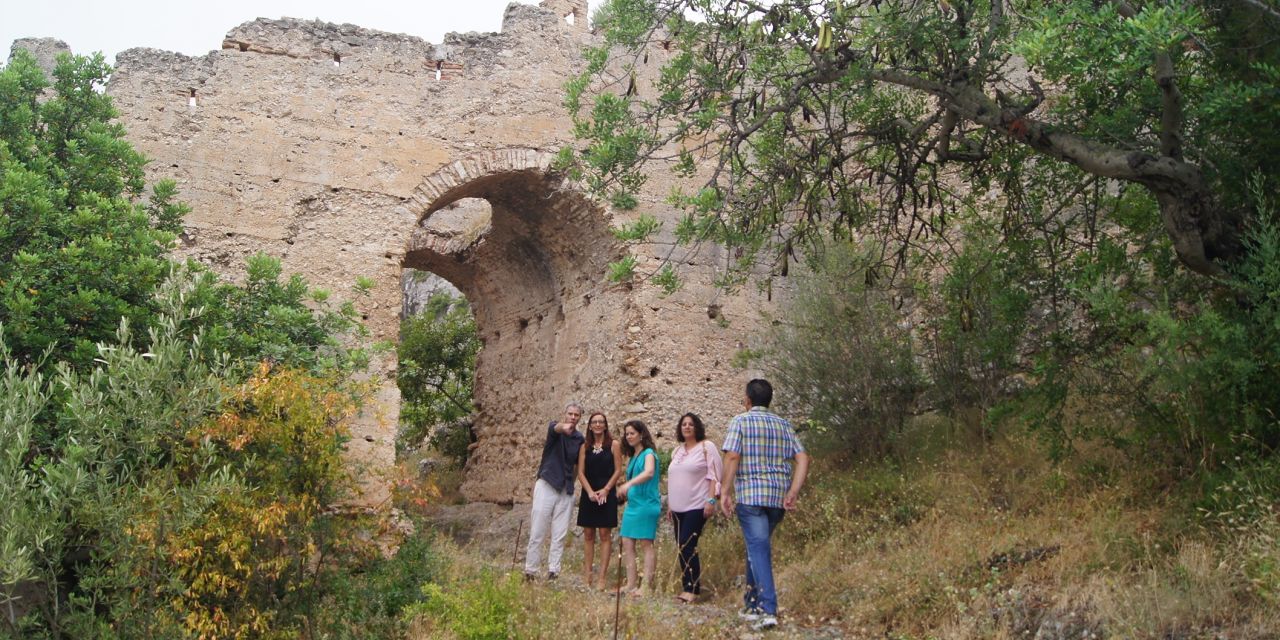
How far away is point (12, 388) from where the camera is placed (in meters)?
5.64

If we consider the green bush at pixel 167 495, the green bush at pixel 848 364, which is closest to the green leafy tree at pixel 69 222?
the green bush at pixel 167 495

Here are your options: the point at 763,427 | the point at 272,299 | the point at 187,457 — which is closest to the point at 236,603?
the point at 187,457

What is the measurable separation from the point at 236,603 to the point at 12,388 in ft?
5.97

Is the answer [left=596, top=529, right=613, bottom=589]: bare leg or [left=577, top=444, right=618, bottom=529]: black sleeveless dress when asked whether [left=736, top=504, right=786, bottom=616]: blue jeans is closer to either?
[left=596, top=529, right=613, bottom=589]: bare leg

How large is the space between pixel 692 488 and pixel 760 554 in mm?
1170

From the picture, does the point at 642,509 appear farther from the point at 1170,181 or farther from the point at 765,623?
the point at 1170,181

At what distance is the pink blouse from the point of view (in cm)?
690

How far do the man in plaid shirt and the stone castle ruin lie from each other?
3.31 meters

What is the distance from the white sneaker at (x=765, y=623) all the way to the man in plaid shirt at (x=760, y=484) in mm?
15

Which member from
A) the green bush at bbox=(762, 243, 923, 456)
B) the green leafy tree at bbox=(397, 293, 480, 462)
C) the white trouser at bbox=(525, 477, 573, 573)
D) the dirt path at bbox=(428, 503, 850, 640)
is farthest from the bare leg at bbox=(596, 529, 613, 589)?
the green leafy tree at bbox=(397, 293, 480, 462)

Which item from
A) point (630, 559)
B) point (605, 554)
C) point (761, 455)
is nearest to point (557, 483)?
point (605, 554)

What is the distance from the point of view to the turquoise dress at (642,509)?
723 cm

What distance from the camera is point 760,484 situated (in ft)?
19.6

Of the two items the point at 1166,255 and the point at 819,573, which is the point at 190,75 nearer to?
the point at 819,573
